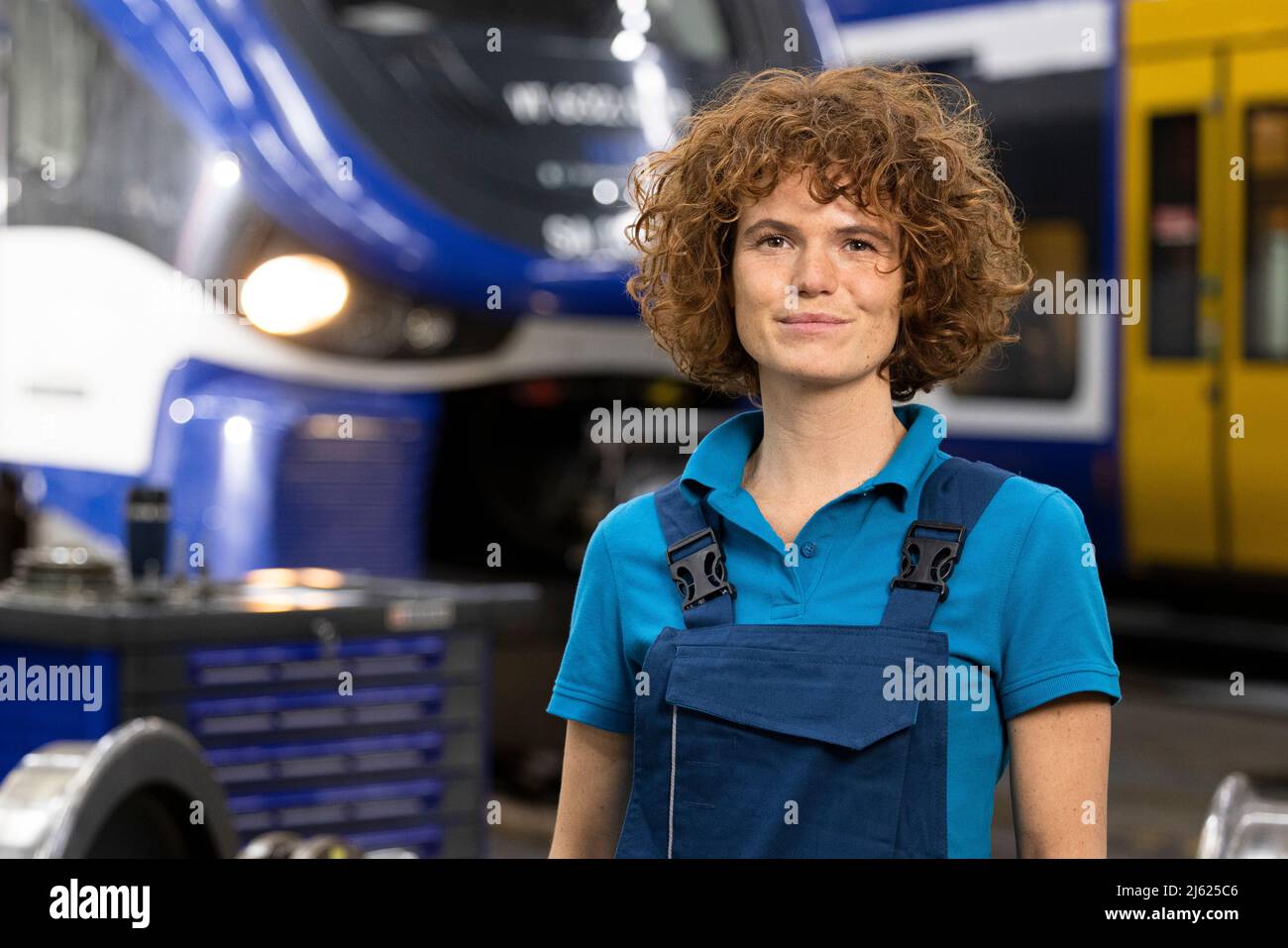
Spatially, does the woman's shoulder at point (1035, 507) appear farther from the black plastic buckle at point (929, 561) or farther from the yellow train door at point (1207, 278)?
the yellow train door at point (1207, 278)

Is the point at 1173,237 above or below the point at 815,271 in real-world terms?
above

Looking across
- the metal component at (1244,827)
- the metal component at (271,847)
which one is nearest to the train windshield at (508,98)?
the metal component at (271,847)

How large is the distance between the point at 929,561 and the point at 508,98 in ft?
15.2

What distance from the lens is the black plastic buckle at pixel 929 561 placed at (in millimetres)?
1685

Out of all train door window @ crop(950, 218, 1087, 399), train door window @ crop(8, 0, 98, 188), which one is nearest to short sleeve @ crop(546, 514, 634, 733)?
train door window @ crop(8, 0, 98, 188)

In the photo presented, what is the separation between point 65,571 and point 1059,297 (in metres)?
7.41

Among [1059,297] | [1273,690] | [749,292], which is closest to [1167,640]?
[1273,690]

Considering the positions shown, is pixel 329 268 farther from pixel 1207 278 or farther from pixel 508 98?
pixel 1207 278

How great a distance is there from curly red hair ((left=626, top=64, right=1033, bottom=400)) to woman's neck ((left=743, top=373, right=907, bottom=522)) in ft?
0.22

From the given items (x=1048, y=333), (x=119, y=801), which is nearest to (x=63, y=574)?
(x=119, y=801)

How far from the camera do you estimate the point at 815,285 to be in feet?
5.67

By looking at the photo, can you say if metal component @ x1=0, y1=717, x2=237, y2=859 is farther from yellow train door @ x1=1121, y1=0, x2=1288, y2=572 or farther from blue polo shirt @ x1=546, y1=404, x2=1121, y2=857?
yellow train door @ x1=1121, y1=0, x2=1288, y2=572
